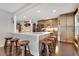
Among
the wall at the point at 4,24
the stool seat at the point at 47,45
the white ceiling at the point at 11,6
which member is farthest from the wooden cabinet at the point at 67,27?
the wall at the point at 4,24

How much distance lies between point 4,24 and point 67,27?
1.26m

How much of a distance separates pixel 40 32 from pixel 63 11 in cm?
61

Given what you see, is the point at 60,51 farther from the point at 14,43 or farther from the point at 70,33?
the point at 14,43

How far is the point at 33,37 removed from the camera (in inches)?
101

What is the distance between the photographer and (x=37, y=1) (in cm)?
258

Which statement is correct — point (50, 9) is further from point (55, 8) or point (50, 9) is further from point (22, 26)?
point (22, 26)

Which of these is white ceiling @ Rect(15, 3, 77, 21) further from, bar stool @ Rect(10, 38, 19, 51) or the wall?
bar stool @ Rect(10, 38, 19, 51)

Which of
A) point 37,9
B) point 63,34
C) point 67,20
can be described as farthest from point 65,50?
point 37,9

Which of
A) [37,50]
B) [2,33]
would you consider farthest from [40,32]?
[2,33]

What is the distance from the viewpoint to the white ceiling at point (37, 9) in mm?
2531

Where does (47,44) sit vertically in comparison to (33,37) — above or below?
below

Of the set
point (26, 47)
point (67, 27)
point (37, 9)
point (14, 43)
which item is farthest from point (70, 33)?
point (14, 43)

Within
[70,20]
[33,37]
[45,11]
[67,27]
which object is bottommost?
[33,37]

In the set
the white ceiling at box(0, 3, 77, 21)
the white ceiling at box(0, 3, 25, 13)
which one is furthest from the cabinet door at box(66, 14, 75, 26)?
the white ceiling at box(0, 3, 25, 13)
